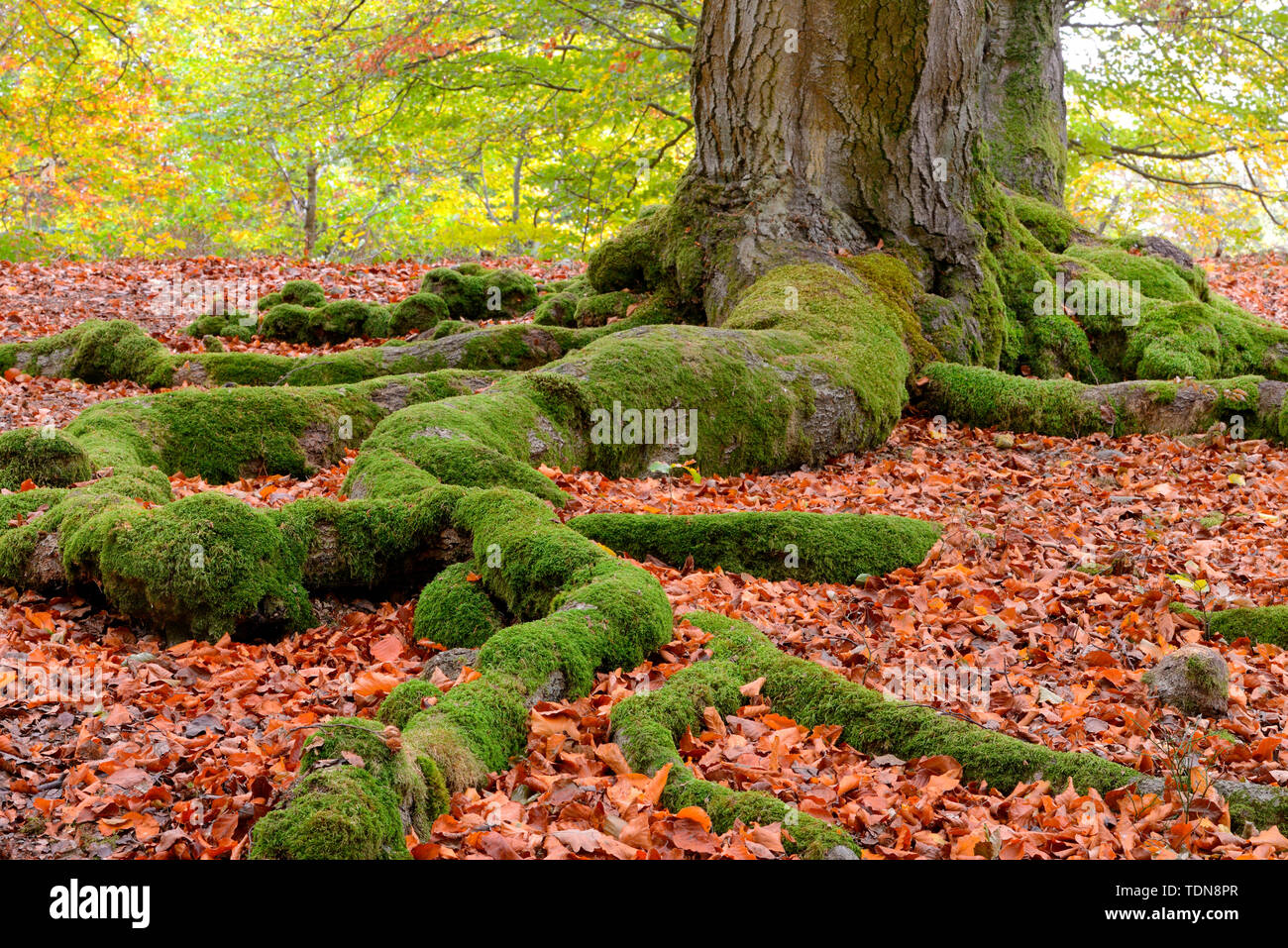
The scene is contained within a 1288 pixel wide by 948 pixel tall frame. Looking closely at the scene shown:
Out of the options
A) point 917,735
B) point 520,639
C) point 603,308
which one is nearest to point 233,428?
point 520,639

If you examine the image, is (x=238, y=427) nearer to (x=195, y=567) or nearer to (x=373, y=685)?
(x=195, y=567)

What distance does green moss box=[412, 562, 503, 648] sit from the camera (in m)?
4.54

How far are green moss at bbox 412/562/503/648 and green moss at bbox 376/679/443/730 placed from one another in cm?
72

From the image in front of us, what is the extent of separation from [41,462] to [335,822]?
4110 mm

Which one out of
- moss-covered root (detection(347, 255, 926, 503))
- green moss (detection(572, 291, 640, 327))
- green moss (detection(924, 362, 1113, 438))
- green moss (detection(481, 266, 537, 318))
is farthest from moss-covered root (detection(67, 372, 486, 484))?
green moss (detection(481, 266, 537, 318))

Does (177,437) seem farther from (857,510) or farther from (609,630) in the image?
(857,510)

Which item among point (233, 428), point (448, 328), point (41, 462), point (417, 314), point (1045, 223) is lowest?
point (41, 462)

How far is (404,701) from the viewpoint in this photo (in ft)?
12.0

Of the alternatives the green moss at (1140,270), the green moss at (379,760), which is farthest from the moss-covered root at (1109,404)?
the green moss at (379,760)

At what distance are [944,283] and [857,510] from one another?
12.7 ft

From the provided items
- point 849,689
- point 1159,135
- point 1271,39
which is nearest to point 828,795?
point 849,689

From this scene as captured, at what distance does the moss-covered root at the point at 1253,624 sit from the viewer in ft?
15.7

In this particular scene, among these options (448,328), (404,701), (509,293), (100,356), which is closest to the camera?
(404,701)

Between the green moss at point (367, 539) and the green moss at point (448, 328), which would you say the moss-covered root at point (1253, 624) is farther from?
the green moss at point (448, 328)
